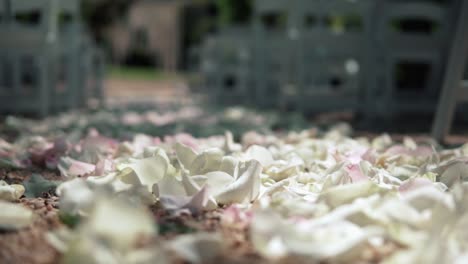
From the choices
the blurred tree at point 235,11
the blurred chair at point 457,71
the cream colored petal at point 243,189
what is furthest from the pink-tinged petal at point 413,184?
the blurred tree at point 235,11

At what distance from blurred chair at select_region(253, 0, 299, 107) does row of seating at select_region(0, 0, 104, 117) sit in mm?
1546

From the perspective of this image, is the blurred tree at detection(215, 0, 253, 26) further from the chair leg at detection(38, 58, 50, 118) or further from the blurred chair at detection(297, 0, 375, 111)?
the chair leg at detection(38, 58, 50, 118)

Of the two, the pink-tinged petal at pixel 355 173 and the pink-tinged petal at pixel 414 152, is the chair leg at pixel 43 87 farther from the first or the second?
the pink-tinged petal at pixel 355 173

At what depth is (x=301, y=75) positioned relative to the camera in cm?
424

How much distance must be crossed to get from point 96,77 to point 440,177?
17.6 feet

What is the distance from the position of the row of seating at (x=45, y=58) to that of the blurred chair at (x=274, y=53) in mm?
1546

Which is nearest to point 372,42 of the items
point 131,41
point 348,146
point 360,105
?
point 360,105

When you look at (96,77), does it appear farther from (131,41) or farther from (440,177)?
(131,41)

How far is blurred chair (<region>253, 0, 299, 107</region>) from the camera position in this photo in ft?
15.1

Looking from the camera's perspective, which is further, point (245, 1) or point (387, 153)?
point (245, 1)

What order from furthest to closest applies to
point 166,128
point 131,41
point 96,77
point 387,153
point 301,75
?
point 131,41
point 96,77
point 301,75
point 166,128
point 387,153

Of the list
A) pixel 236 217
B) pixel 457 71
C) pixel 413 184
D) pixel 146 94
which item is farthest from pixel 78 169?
pixel 146 94

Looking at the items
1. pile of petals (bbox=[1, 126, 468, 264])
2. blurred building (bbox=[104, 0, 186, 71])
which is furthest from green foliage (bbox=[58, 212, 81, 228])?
blurred building (bbox=[104, 0, 186, 71])

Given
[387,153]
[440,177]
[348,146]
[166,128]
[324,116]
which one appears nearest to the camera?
[440,177]
